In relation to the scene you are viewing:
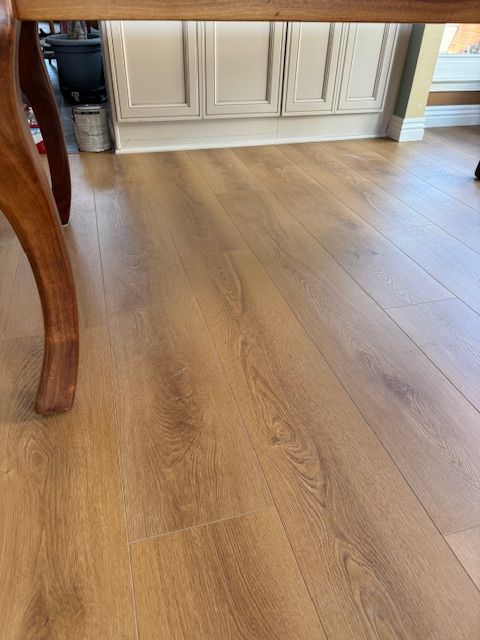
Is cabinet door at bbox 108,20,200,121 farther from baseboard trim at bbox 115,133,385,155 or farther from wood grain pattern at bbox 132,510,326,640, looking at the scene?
wood grain pattern at bbox 132,510,326,640

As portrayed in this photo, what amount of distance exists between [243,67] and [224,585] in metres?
2.13

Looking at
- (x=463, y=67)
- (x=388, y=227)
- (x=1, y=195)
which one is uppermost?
(x=1, y=195)

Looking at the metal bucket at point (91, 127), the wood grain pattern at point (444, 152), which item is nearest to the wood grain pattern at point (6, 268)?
the metal bucket at point (91, 127)

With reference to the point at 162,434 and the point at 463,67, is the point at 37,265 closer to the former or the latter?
the point at 162,434

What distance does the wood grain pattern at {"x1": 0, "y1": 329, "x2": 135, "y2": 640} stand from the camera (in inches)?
23.2

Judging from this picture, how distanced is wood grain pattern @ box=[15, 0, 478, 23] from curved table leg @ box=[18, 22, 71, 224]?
0.58 metres

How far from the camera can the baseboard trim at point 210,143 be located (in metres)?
2.23

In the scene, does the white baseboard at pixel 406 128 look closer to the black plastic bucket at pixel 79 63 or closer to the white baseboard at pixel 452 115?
the white baseboard at pixel 452 115

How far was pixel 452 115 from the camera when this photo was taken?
2785mm

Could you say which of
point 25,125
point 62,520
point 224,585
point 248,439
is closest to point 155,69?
point 25,125

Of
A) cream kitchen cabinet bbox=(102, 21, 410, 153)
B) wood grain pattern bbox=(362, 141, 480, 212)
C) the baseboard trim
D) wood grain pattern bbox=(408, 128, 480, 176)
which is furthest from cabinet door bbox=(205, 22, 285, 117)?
wood grain pattern bbox=(408, 128, 480, 176)

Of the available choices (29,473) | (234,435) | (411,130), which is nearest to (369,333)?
(234,435)

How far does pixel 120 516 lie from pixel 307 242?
3.37ft

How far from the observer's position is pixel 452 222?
165cm
